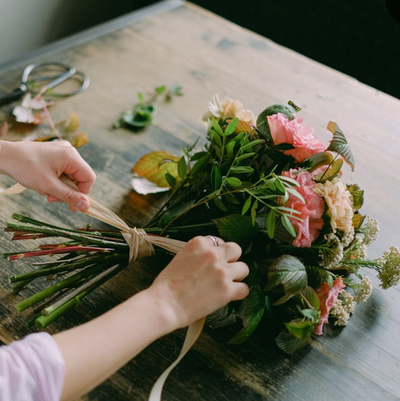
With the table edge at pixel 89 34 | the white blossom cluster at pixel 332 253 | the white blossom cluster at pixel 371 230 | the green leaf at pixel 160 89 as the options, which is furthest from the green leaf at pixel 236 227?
the table edge at pixel 89 34

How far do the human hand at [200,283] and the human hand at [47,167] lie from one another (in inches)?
8.7

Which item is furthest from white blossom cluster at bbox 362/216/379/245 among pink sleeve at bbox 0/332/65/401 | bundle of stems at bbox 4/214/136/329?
pink sleeve at bbox 0/332/65/401

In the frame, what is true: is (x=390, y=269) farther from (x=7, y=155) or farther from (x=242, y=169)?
(x=7, y=155)

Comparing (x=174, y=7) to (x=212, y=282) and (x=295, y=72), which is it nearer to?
(x=295, y=72)

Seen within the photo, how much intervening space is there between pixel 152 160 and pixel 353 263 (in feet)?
1.58

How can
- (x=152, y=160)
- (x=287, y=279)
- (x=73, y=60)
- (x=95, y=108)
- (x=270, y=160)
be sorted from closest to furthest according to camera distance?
(x=287, y=279), (x=270, y=160), (x=152, y=160), (x=95, y=108), (x=73, y=60)

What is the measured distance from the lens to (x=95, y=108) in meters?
1.25

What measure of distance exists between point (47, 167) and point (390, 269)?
627 millimetres

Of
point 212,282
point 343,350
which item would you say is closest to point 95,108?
point 212,282

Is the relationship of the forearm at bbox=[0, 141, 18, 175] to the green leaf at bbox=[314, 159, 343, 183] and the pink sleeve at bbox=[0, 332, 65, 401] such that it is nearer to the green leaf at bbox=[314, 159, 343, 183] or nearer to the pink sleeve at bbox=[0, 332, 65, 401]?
the pink sleeve at bbox=[0, 332, 65, 401]

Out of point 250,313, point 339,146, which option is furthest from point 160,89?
point 250,313

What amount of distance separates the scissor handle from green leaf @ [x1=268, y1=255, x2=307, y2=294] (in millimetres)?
861

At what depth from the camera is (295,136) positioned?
2.58 ft

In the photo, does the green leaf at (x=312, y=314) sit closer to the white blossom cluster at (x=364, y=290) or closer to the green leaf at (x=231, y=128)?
the white blossom cluster at (x=364, y=290)
